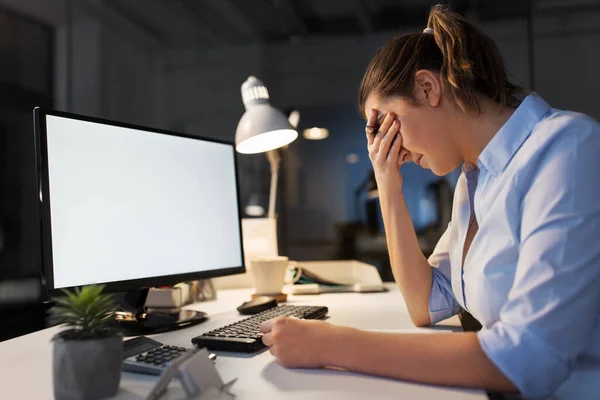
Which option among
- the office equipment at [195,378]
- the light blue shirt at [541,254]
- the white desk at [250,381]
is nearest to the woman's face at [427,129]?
the light blue shirt at [541,254]

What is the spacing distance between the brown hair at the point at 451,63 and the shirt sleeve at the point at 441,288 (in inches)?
14.4

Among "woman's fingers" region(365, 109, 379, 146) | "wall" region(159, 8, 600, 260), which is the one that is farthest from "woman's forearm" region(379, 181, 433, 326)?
"wall" region(159, 8, 600, 260)

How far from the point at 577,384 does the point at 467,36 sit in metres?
0.58

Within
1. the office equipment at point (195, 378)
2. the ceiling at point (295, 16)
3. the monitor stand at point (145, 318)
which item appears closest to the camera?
the office equipment at point (195, 378)

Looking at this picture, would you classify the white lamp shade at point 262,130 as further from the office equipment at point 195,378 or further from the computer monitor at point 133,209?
the office equipment at point 195,378

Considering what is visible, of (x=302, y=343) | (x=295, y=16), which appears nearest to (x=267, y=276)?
(x=302, y=343)

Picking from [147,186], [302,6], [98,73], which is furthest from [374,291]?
[302,6]

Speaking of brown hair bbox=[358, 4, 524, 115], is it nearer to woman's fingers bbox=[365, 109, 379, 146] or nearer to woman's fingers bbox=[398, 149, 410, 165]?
woman's fingers bbox=[365, 109, 379, 146]

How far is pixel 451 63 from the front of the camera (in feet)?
3.02

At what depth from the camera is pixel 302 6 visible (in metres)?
3.48

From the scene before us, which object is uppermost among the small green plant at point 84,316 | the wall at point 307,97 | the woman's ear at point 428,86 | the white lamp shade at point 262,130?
the wall at point 307,97

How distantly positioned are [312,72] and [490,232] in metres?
2.96

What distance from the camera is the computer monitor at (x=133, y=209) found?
0.93 metres

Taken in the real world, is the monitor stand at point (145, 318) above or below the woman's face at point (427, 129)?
below
